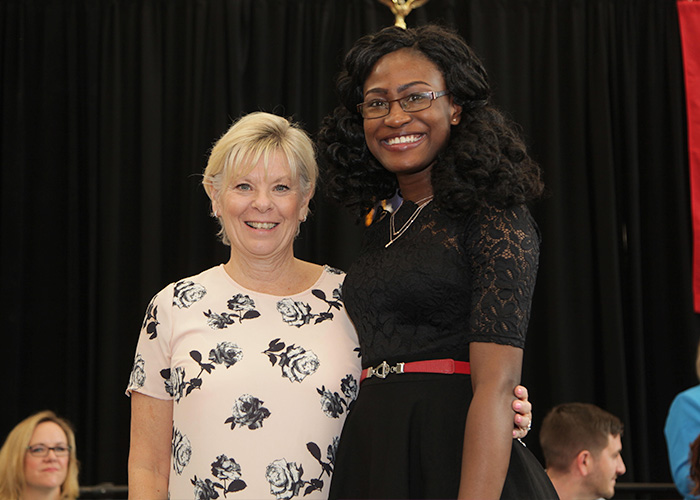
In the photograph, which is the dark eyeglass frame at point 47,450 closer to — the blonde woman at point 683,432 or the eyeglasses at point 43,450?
the eyeglasses at point 43,450

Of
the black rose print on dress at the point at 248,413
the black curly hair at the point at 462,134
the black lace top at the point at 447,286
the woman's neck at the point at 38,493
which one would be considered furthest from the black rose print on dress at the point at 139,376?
the woman's neck at the point at 38,493

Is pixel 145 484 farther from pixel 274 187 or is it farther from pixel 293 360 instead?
pixel 274 187

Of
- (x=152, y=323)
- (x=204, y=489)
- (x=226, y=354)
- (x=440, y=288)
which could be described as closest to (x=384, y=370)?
(x=440, y=288)

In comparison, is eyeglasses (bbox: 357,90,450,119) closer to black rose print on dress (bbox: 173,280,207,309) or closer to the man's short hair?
black rose print on dress (bbox: 173,280,207,309)

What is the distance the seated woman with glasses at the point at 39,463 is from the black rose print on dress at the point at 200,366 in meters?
A: 2.09

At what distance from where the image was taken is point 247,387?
2.32m

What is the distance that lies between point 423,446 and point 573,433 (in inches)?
80.5

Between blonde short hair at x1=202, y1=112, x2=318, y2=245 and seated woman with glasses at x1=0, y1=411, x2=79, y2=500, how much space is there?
2.21 meters

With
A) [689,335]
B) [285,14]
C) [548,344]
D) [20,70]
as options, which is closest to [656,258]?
[689,335]

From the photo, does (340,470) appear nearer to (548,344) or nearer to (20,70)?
(548,344)

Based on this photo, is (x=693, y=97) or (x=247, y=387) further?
(x=693, y=97)

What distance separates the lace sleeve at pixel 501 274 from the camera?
75.0 inches

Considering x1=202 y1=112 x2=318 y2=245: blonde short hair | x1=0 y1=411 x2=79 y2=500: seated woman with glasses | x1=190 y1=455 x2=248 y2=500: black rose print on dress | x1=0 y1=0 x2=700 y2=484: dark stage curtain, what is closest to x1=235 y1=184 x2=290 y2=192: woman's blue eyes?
x1=202 y1=112 x2=318 y2=245: blonde short hair

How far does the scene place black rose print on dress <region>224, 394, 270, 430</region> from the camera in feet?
7.56
